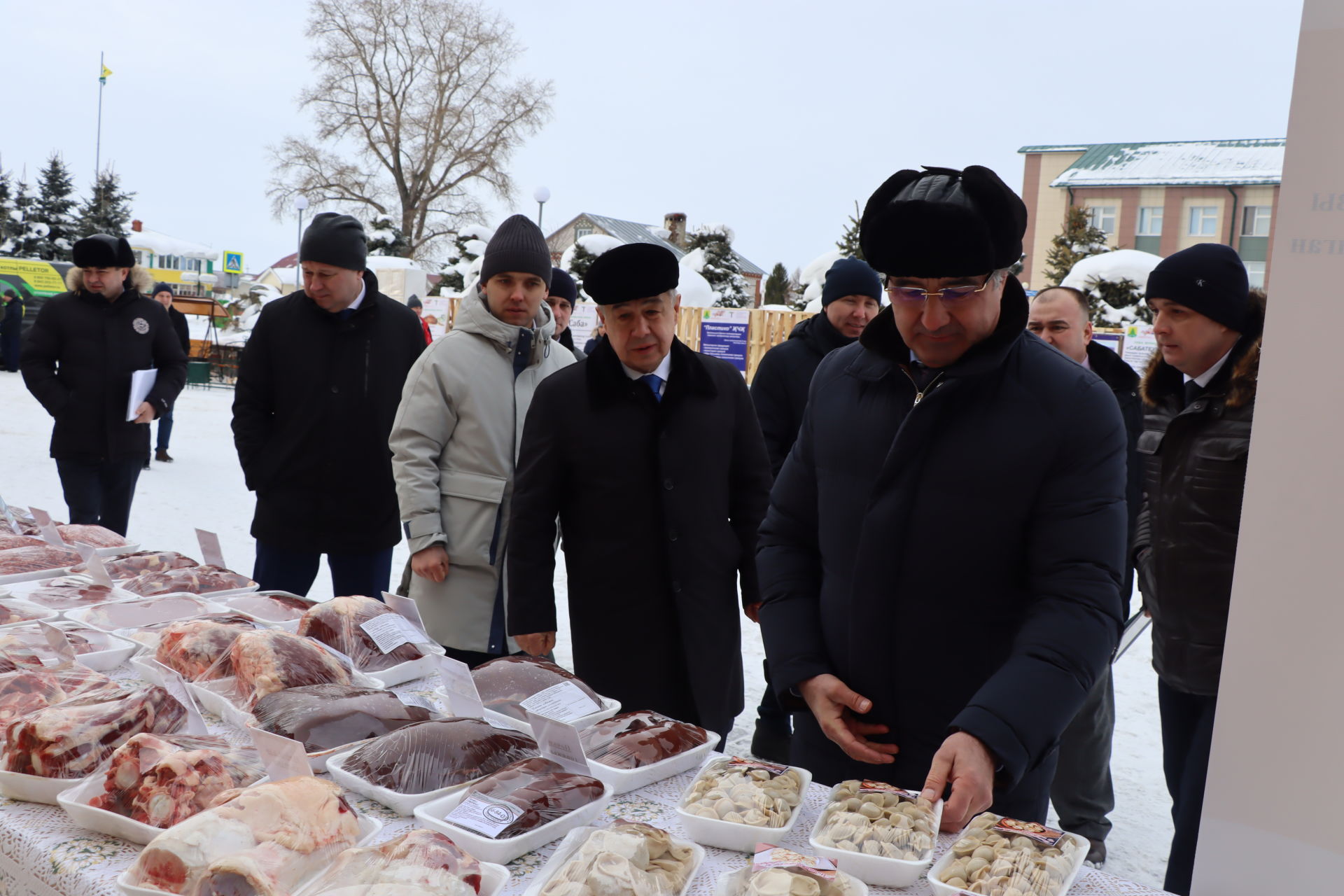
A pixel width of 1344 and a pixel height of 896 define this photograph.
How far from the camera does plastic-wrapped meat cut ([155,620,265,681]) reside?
1827 mm

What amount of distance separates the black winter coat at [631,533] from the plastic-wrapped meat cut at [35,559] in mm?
1147

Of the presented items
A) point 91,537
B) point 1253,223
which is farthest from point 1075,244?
point 1253,223

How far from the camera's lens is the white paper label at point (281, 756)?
134 cm

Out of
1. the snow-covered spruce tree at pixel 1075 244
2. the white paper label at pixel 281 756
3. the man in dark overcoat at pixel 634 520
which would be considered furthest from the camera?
the snow-covered spruce tree at pixel 1075 244

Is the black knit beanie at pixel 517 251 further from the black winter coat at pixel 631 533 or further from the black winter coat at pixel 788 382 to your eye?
the black winter coat at pixel 788 382

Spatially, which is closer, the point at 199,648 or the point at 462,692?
the point at 462,692

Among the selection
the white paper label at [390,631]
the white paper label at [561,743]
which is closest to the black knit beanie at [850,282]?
the white paper label at [390,631]

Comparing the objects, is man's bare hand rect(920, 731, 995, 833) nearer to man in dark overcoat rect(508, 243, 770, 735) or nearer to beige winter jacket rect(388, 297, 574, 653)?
man in dark overcoat rect(508, 243, 770, 735)

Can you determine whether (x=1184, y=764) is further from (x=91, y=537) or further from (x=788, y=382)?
(x=91, y=537)

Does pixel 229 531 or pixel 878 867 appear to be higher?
pixel 878 867

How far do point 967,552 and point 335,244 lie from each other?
2559mm

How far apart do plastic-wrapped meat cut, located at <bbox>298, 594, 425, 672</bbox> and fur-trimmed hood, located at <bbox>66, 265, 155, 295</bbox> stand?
354 cm

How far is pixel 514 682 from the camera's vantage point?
1757 mm

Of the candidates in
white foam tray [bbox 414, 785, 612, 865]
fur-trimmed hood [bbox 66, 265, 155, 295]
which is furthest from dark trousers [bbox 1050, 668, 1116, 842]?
fur-trimmed hood [bbox 66, 265, 155, 295]
